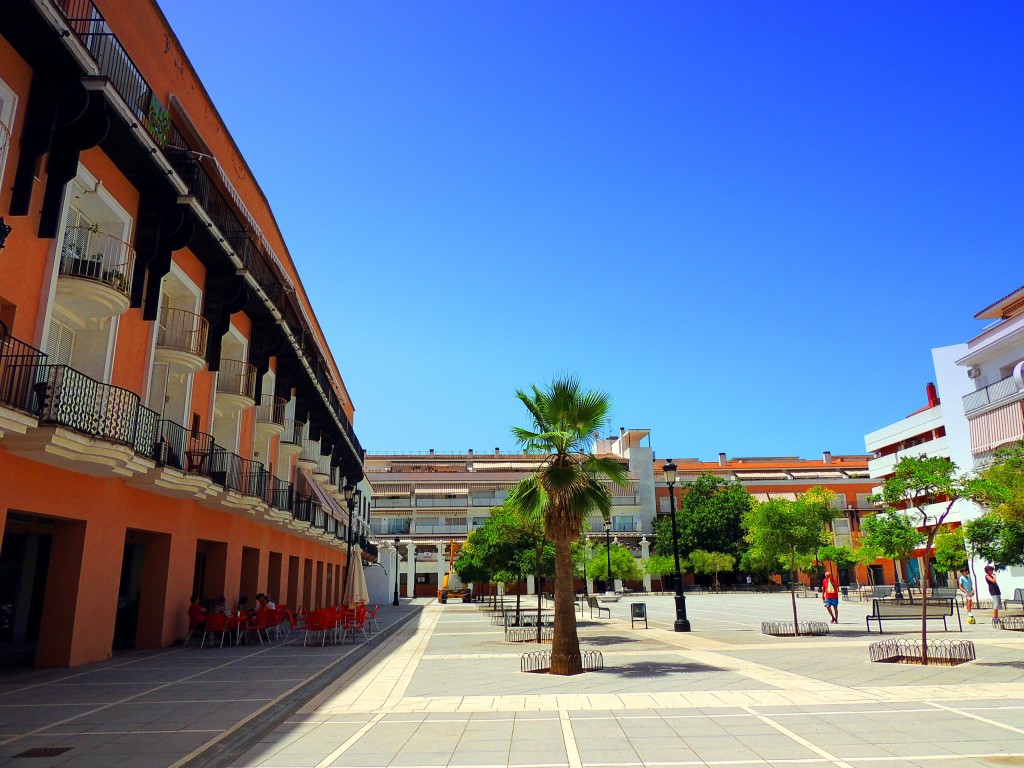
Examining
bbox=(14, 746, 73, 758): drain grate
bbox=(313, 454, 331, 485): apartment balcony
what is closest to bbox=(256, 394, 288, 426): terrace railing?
bbox=(313, 454, 331, 485): apartment balcony

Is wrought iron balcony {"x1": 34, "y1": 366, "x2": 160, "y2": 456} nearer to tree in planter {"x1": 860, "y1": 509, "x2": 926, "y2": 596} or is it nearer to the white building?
tree in planter {"x1": 860, "y1": 509, "x2": 926, "y2": 596}

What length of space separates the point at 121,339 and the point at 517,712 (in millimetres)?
11126

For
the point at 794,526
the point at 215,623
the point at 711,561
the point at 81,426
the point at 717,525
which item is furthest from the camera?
the point at 717,525

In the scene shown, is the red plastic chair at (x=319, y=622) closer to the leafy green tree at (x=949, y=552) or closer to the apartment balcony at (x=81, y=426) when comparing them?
the apartment balcony at (x=81, y=426)

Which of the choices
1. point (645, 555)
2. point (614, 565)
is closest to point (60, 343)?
point (614, 565)

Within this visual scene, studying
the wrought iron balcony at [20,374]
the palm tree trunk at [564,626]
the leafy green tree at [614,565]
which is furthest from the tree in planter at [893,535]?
the leafy green tree at [614,565]

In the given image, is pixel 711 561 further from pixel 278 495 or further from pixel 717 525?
pixel 278 495

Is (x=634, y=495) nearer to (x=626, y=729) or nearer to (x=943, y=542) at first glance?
(x=943, y=542)

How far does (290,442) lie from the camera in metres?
28.0

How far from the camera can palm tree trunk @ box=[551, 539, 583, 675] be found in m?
12.5

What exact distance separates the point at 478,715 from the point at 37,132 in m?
11.2

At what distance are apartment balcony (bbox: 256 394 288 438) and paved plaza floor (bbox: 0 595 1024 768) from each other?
10.9 meters

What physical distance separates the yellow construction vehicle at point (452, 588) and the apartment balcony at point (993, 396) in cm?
3174

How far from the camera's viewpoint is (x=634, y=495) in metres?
79.6
